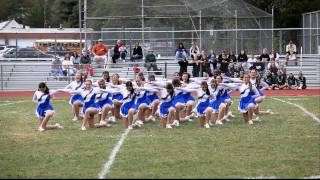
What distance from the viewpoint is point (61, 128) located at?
44.2ft

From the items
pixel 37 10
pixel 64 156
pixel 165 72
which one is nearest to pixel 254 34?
pixel 165 72

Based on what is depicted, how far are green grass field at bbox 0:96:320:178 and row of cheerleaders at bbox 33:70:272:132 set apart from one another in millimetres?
316


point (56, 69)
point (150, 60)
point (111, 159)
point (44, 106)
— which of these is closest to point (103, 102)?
point (44, 106)

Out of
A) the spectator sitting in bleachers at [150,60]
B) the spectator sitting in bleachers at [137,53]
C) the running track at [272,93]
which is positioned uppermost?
the spectator sitting in bleachers at [137,53]

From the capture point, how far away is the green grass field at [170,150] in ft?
28.0

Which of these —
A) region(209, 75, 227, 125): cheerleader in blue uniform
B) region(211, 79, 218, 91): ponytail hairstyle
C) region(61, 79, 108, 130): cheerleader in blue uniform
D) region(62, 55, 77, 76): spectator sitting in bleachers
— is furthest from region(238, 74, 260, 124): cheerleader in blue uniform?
region(62, 55, 77, 76): spectator sitting in bleachers

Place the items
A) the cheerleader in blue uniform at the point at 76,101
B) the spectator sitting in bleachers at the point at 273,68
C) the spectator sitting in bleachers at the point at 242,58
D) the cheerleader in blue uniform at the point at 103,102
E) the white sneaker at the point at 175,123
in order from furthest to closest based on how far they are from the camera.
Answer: the spectator sitting in bleachers at the point at 242,58 → the spectator sitting in bleachers at the point at 273,68 → the cheerleader in blue uniform at the point at 76,101 → the cheerleader in blue uniform at the point at 103,102 → the white sneaker at the point at 175,123

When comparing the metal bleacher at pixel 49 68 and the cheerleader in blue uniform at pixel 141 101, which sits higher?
the metal bleacher at pixel 49 68

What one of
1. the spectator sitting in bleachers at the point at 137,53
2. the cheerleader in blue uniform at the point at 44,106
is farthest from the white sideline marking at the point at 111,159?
the spectator sitting in bleachers at the point at 137,53

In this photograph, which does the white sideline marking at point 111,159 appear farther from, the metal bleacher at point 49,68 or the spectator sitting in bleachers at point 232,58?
the metal bleacher at point 49,68

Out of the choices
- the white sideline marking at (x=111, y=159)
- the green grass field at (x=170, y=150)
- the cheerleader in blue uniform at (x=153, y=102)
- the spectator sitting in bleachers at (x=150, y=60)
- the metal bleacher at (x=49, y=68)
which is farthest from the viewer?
the metal bleacher at (x=49, y=68)

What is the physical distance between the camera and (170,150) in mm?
10375

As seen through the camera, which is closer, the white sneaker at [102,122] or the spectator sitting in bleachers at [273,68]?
the white sneaker at [102,122]

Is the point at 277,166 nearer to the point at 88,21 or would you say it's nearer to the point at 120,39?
the point at 120,39
